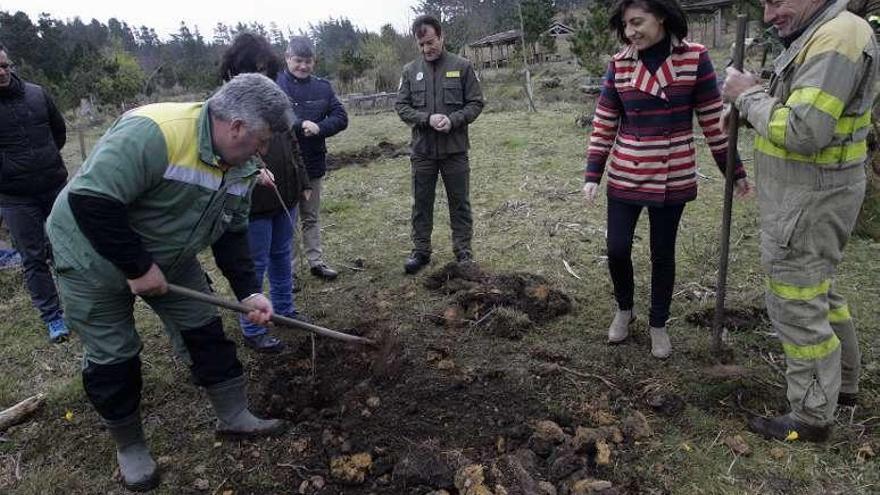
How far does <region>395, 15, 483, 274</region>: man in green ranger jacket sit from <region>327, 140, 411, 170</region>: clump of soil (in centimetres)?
501

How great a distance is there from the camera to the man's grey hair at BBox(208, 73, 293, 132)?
2180 mm

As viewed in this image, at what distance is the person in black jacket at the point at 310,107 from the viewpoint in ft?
14.4

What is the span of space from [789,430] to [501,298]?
1.89 meters

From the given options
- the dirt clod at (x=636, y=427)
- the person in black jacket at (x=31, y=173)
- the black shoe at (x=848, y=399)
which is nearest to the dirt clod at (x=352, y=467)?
the dirt clod at (x=636, y=427)

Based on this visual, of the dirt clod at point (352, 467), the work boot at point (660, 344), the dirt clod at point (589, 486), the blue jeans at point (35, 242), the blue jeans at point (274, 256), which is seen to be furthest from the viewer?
the blue jeans at point (35, 242)

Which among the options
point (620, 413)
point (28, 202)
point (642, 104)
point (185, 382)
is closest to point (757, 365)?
point (620, 413)

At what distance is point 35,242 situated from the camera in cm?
407

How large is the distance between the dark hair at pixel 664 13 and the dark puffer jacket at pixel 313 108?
94.5 inches

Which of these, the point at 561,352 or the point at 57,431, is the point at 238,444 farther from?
the point at 561,352

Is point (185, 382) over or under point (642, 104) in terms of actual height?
under

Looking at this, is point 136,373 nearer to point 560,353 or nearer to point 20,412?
point 20,412

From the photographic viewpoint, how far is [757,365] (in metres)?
3.22

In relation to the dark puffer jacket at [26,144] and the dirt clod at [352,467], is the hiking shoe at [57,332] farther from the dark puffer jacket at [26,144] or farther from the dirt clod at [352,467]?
the dirt clod at [352,467]

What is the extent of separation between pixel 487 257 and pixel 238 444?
294cm
